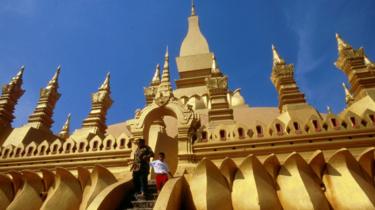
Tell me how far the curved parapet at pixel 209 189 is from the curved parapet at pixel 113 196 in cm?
150

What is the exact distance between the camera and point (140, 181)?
668 centimetres

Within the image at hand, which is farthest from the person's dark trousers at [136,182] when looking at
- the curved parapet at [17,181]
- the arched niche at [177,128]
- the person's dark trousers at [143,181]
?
the curved parapet at [17,181]

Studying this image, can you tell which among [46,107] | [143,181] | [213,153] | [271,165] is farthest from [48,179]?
[46,107]

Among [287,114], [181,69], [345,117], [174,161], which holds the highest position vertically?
[181,69]

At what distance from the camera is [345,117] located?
927 cm

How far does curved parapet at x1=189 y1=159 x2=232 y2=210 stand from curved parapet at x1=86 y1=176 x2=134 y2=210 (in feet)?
4.92

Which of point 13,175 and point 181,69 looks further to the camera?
point 181,69

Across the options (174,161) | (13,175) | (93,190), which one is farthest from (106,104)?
(93,190)

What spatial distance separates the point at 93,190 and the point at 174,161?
13.8 ft

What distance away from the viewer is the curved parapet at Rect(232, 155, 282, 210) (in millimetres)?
5551

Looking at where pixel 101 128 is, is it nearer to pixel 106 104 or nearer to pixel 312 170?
pixel 106 104

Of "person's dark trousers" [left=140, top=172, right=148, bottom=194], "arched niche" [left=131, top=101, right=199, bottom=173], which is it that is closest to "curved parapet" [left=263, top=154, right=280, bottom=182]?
"person's dark trousers" [left=140, top=172, right=148, bottom=194]

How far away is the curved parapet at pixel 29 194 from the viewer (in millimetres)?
6699

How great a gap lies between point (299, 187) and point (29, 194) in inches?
235
